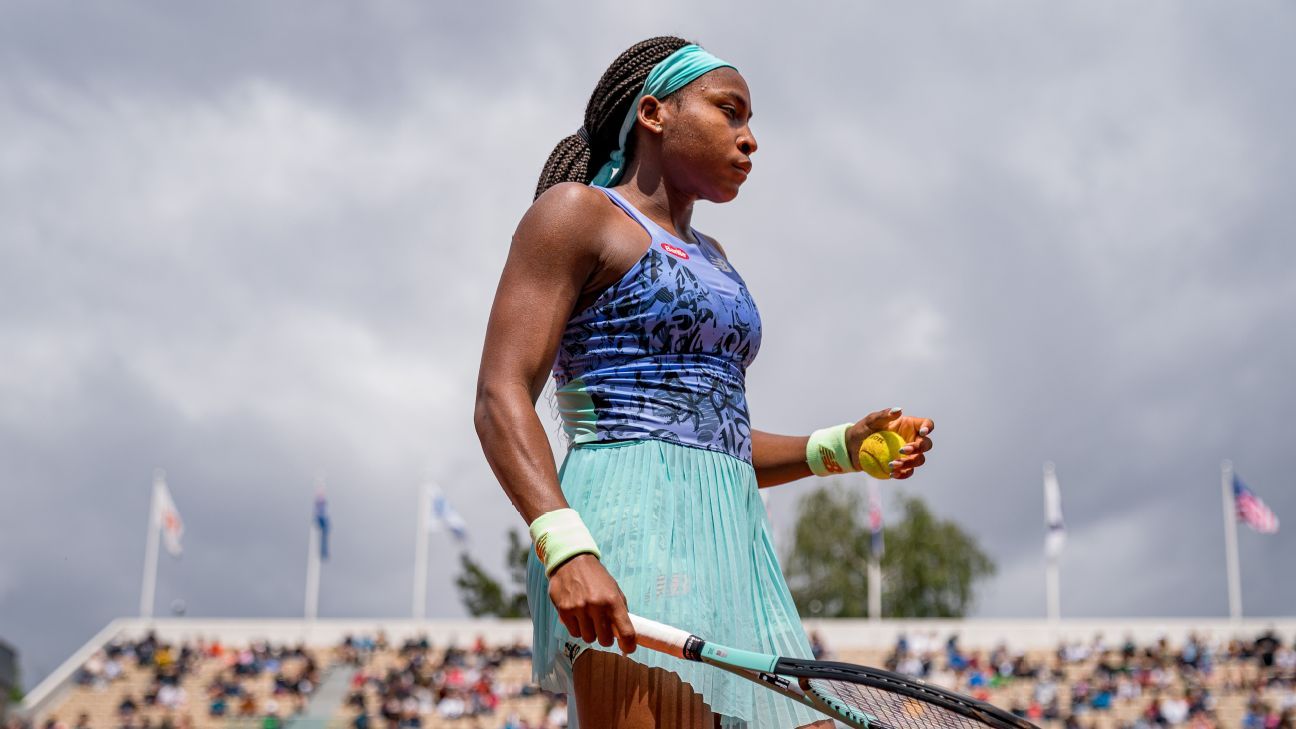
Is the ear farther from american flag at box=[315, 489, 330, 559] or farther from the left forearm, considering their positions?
american flag at box=[315, 489, 330, 559]

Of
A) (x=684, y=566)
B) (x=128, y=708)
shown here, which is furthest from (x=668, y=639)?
(x=128, y=708)

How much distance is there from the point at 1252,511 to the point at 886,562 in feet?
96.1

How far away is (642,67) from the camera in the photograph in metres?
3.60

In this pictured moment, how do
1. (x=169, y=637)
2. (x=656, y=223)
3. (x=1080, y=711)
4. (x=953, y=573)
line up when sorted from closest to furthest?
1. (x=656, y=223)
2. (x=1080, y=711)
3. (x=169, y=637)
4. (x=953, y=573)

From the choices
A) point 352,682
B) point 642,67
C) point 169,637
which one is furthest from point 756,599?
point 169,637

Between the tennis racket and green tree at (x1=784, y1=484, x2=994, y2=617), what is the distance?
198ft

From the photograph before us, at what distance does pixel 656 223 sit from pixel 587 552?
964 millimetres

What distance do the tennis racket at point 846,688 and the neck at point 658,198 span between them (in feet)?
3.59

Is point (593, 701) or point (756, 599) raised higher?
point (756, 599)

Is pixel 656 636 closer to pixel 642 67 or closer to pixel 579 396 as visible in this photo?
pixel 579 396

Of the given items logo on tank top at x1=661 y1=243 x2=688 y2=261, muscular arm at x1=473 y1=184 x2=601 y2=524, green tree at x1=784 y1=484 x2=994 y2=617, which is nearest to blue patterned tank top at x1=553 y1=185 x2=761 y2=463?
logo on tank top at x1=661 y1=243 x2=688 y2=261

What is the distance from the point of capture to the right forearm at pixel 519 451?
2.96m

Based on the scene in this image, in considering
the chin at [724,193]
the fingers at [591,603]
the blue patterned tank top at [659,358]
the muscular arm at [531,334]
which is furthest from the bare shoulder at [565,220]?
the fingers at [591,603]

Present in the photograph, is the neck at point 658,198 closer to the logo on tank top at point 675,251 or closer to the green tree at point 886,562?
the logo on tank top at point 675,251
